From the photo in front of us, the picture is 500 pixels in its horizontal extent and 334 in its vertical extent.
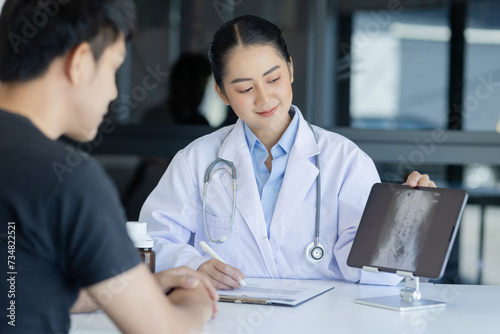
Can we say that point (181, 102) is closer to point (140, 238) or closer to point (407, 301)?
point (140, 238)

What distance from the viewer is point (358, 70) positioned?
3252 millimetres

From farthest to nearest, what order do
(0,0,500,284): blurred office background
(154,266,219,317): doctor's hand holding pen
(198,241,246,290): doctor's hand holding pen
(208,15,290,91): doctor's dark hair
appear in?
(0,0,500,284): blurred office background → (208,15,290,91): doctor's dark hair → (198,241,246,290): doctor's hand holding pen → (154,266,219,317): doctor's hand holding pen

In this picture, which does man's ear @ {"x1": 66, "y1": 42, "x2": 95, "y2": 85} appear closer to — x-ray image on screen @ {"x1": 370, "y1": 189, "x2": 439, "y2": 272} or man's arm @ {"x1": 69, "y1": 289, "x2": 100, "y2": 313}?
man's arm @ {"x1": 69, "y1": 289, "x2": 100, "y2": 313}

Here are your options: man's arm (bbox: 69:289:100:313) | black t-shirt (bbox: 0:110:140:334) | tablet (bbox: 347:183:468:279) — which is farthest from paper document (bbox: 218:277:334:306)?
black t-shirt (bbox: 0:110:140:334)

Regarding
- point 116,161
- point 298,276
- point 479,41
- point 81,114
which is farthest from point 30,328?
point 479,41

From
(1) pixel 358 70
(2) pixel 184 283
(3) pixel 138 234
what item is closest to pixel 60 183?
(2) pixel 184 283

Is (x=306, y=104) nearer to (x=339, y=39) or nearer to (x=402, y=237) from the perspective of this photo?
(x=339, y=39)

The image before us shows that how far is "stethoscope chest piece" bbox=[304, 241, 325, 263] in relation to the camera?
6.29 ft

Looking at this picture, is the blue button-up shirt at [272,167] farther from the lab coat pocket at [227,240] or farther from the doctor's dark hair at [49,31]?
the doctor's dark hair at [49,31]

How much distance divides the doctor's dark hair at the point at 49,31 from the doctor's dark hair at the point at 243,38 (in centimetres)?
102

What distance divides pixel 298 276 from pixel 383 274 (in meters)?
0.26

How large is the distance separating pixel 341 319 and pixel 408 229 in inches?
13.0

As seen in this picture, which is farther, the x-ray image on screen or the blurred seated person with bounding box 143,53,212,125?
the blurred seated person with bounding box 143,53,212,125

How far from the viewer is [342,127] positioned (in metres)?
3.12
